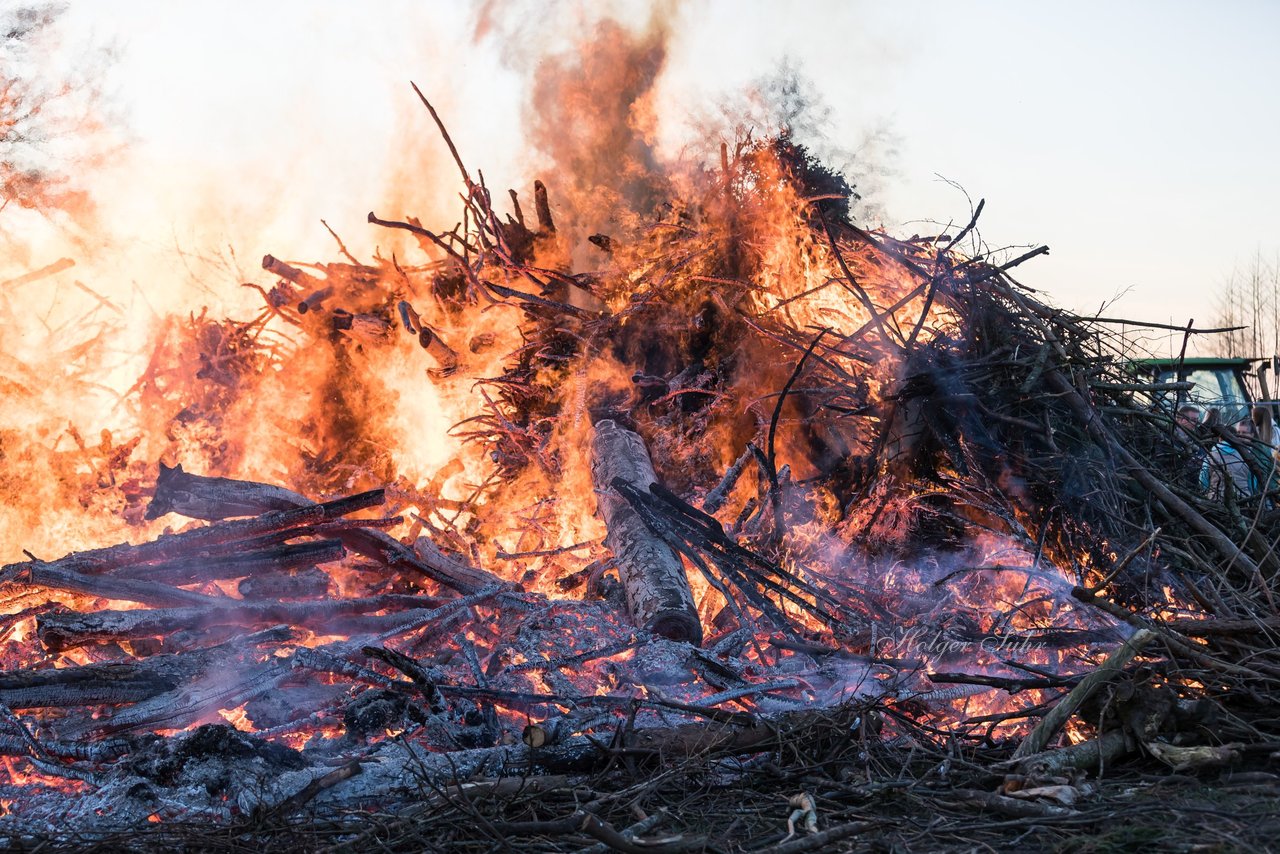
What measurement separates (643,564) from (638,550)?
0.19 metres

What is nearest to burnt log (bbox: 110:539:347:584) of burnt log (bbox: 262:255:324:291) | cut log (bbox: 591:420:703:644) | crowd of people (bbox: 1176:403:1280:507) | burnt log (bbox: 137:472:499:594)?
burnt log (bbox: 137:472:499:594)

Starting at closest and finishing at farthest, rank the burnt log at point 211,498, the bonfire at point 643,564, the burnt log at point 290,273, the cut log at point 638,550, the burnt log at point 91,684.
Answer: the bonfire at point 643,564
the burnt log at point 91,684
the cut log at point 638,550
the burnt log at point 211,498
the burnt log at point 290,273

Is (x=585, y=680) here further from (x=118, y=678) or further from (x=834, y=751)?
(x=118, y=678)

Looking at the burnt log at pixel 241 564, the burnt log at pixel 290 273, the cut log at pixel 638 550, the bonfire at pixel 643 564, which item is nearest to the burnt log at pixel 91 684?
the bonfire at pixel 643 564

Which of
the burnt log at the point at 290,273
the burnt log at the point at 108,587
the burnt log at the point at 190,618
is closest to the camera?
the burnt log at the point at 190,618

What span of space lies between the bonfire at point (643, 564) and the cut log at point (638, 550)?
0.12ft

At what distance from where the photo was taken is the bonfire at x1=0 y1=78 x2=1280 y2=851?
11.1ft

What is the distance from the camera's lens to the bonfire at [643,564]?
339cm

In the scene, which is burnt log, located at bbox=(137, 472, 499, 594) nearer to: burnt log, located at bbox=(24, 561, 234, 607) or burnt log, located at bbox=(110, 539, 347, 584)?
burnt log, located at bbox=(110, 539, 347, 584)

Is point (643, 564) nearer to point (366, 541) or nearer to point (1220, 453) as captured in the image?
point (366, 541)

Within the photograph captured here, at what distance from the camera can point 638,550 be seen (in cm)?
631

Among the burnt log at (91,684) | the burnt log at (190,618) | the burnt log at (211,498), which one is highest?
the burnt log at (211,498)

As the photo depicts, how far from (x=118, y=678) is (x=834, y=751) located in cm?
355

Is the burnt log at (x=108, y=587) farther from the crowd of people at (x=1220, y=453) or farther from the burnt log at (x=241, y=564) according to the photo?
the crowd of people at (x=1220, y=453)
